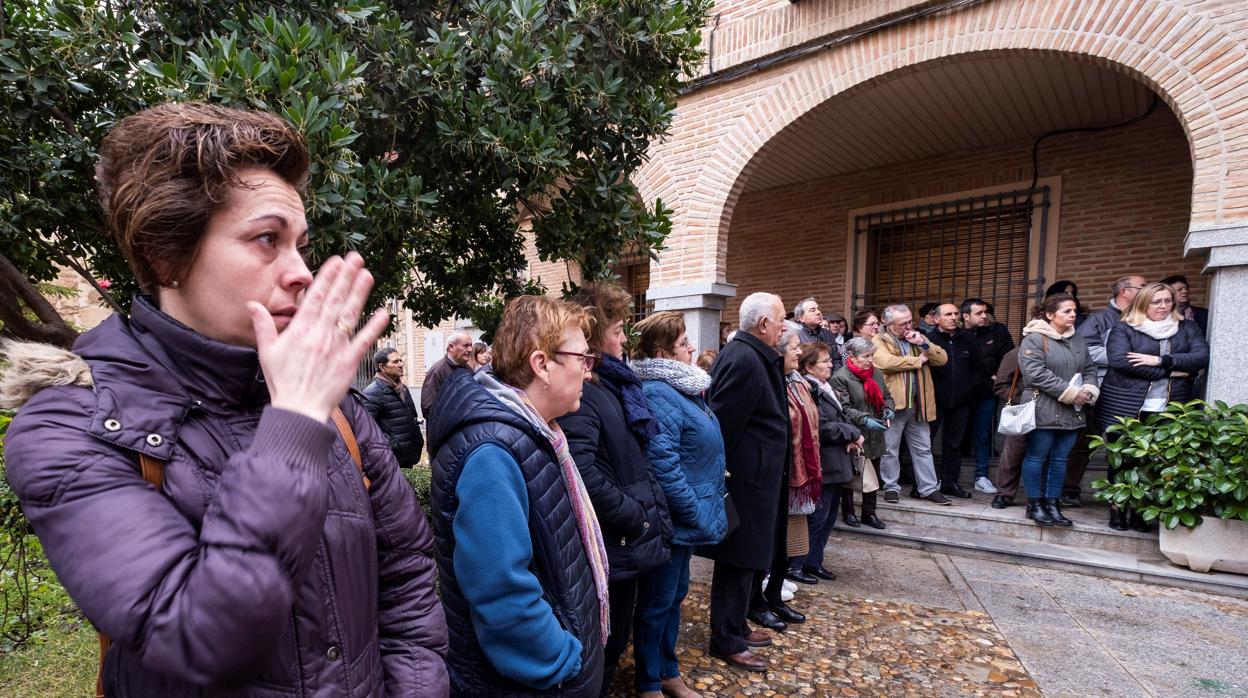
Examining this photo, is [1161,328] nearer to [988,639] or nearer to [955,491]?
[955,491]

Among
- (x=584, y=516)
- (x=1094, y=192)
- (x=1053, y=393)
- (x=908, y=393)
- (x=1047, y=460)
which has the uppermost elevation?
(x=1094, y=192)

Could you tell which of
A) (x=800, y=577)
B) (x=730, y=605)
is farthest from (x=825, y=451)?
(x=730, y=605)

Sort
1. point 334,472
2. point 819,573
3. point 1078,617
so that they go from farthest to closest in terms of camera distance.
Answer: point 819,573 → point 1078,617 → point 334,472

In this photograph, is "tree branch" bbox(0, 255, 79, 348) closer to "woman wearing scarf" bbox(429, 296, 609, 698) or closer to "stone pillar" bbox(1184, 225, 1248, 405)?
"woman wearing scarf" bbox(429, 296, 609, 698)

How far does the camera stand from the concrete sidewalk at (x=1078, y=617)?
329 cm

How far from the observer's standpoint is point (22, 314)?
2.87 m

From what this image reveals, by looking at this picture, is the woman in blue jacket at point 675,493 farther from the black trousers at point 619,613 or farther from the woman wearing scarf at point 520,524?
the woman wearing scarf at point 520,524

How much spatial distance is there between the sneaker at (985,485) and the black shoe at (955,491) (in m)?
0.20

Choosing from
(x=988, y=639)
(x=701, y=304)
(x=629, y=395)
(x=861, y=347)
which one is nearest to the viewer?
(x=629, y=395)

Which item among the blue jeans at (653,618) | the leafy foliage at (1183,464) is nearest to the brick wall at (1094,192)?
the leafy foliage at (1183,464)

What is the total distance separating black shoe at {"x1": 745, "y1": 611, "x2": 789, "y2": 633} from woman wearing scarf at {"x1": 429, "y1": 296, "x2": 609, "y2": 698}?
2.24 m

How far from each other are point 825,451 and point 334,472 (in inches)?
163

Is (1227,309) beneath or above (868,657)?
above

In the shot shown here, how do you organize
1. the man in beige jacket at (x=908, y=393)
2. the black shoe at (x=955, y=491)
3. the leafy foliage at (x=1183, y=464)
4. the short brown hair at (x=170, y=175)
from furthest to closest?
the black shoe at (x=955, y=491)
the man in beige jacket at (x=908, y=393)
the leafy foliage at (x=1183, y=464)
the short brown hair at (x=170, y=175)
